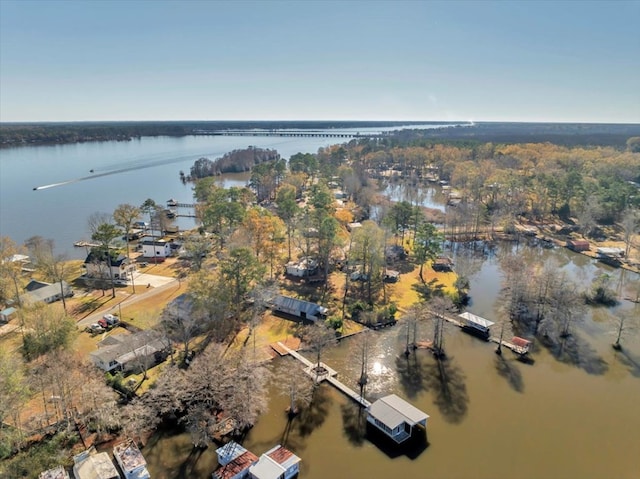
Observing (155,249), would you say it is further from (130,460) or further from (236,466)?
(236,466)

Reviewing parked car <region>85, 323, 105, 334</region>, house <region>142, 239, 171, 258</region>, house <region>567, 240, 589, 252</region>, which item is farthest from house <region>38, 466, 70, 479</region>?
house <region>567, 240, 589, 252</region>

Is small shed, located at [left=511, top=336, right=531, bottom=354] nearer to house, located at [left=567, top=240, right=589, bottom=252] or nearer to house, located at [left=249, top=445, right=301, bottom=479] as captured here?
house, located at [left=249, top=445, right=301, bottom=479]

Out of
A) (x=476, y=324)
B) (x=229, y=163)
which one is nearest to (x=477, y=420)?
(x=476, y=324)

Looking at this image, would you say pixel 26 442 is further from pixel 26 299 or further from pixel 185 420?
pixel 26 299

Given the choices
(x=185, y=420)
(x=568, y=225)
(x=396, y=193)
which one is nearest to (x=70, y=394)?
(x=185, y=420)

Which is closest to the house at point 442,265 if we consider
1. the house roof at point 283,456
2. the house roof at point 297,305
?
the house roof at point 297,305

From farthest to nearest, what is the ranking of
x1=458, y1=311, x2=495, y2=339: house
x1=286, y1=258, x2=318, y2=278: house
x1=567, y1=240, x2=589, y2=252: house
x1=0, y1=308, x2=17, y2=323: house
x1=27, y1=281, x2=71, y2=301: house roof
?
x1=567, y1=240, x2=589, y2=252: house, x1=286, y1=258, x2=318, y2=278: house, x1=27, y1=281, x2=71, y2=301: house roof, x1=0, y1=308, x2=17, y2=323: house, x1=458, y1=311, x2=495, y2=339: house
